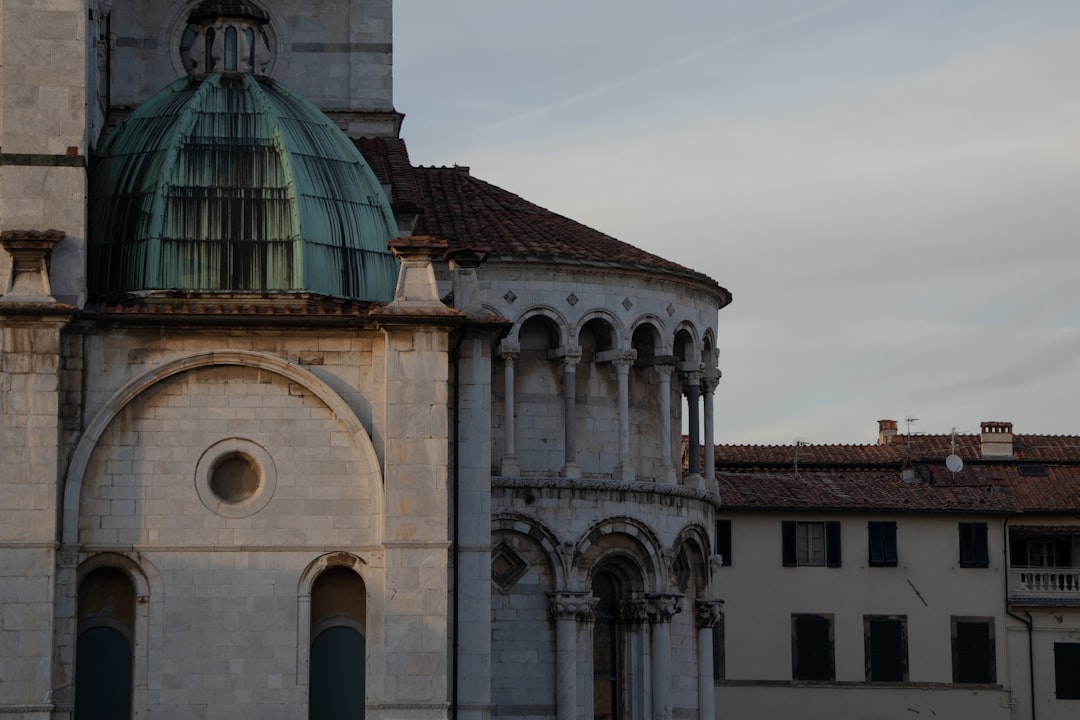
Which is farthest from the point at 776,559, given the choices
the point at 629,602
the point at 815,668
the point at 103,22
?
the point at 103,22

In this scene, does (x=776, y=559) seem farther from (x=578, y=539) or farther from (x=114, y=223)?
(x=114, y=223)

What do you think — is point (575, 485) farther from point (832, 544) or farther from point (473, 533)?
point (832, 544)

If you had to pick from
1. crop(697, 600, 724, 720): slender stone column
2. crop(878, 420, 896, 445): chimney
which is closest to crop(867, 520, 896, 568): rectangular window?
crop(878, 420, 896, 445): chimney

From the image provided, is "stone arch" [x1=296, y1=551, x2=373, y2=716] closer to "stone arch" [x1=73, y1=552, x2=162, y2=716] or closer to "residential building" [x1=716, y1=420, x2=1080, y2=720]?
"stone arch" [x1=73, y1=552, x2=162, y2=716]

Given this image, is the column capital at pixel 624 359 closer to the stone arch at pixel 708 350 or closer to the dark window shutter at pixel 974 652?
the stone arch at pixel 708 350

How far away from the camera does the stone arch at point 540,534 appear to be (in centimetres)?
4559

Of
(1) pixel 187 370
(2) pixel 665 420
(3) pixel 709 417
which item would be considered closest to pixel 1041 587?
(3) pixel 709 417

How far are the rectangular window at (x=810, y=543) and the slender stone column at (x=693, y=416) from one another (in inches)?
810

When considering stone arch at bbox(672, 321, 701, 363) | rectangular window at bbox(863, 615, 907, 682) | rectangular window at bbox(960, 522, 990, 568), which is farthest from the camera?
rectangular window at bbox(960, 522, 990, 568)

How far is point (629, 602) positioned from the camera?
46688 mm

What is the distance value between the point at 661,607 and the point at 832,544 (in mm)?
23633

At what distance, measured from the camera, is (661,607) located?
4650 centimetres

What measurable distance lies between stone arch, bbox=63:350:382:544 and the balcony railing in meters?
39.1

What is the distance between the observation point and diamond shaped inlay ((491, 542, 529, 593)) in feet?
150
